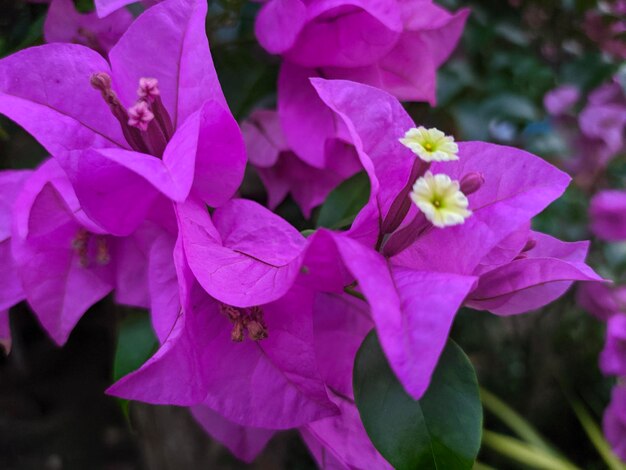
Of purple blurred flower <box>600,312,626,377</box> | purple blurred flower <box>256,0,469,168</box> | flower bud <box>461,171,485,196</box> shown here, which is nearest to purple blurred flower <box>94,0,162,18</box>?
purple blurred flower <box>256,0,469,168</box>

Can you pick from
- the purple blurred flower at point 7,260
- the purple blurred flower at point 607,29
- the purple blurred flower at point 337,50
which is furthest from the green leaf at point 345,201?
the purple blurred flower at point 607,29

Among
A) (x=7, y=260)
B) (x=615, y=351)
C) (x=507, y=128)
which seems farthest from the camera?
(x=507, y=128)

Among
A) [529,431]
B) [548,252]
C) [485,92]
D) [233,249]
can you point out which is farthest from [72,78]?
[529,431]

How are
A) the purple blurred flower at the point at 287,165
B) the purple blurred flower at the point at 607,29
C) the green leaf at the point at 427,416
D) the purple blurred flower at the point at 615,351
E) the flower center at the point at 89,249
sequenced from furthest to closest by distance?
the purple blurred flower at the point at 607,29, the purple blurred flower at the point at 615,351, the purple blurred flower at the point at 287,165, the flower center at the point at 89,249, the green leaf at the point at 427,416

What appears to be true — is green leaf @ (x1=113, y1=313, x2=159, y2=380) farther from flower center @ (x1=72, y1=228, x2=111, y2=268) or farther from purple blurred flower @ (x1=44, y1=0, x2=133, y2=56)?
purple blurred flower @ (x1=44, y1=0, x2=133, y2=56)

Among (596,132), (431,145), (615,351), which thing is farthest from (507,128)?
(431,145)

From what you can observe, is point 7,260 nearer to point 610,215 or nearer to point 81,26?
point 81,26

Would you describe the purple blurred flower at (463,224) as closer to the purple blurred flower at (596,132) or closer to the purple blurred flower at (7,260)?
the purple blurred flower at (7,260)
